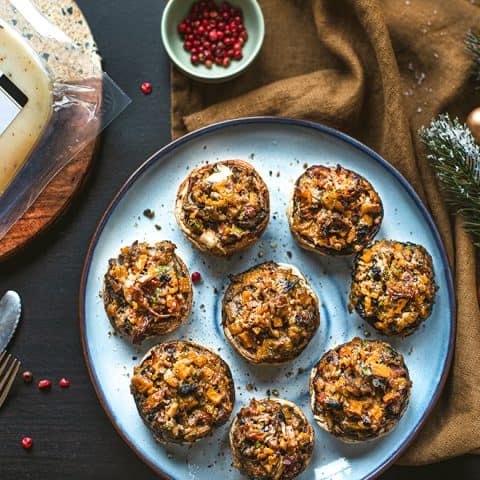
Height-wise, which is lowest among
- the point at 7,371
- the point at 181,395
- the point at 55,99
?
the point at 181,395

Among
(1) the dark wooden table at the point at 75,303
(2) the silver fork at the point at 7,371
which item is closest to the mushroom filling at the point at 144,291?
(1) the dark wooden table at the point at 75,303

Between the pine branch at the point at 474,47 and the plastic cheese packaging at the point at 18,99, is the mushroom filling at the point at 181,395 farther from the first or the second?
the pine branch at the point at 474,47

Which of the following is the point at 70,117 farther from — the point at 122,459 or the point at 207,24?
the point at 122,459

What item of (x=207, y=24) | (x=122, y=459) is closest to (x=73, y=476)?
(x=122, y=459)

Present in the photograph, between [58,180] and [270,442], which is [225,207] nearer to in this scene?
[58,180]

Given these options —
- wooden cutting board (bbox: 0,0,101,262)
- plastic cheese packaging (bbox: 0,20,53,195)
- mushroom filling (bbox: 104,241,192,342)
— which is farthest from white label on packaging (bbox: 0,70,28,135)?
mushroom filling (bbox: 104,241,192,342)

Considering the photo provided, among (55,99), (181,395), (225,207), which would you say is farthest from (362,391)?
(55,99)
